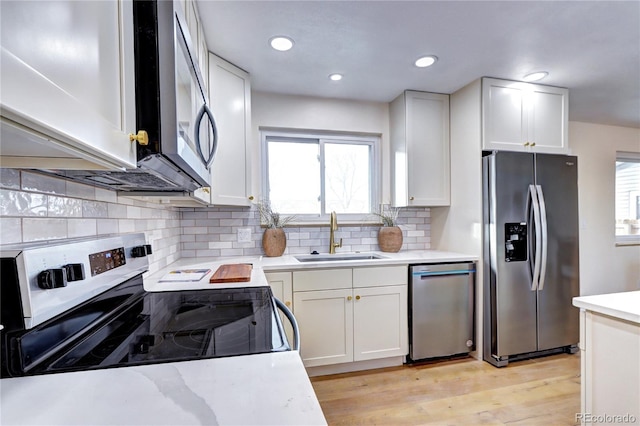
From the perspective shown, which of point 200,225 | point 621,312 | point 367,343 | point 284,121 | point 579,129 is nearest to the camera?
point 621,312

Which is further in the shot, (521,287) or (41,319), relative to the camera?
(521,287)

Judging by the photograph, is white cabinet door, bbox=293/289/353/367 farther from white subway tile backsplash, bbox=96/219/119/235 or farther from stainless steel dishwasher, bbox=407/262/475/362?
white subway tile backsplash, bbox=96/219/119/235

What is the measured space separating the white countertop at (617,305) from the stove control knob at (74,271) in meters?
1.84

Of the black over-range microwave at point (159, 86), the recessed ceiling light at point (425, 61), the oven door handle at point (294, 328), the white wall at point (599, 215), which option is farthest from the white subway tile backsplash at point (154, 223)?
the white wall at point (599, 215)

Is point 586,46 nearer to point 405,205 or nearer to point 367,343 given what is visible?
point 405,205

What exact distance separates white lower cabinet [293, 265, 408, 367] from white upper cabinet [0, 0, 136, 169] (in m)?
1.76

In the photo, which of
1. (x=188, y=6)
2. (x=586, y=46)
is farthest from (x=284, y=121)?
(x=586, y=46)

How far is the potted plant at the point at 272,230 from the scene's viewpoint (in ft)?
8.63

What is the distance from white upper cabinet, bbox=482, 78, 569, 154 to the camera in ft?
8.27

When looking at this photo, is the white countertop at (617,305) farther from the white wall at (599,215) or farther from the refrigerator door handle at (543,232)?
the white wall at (599,215)

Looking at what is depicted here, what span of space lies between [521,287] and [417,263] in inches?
34.1

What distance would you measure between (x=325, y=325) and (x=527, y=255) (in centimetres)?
172

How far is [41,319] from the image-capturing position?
0.62 meters

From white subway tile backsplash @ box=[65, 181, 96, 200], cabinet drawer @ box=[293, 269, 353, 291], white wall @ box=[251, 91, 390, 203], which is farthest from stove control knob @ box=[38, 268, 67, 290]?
white wall @ box=[251, 91, 390, 203]
